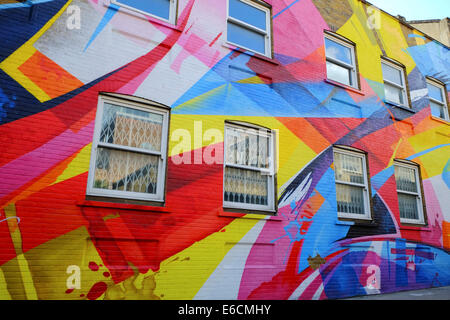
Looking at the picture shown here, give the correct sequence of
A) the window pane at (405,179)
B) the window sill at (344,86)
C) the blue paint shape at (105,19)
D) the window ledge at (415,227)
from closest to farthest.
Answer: the blue paint shape at (105,19)
the window sill at (344,86)
the window ledge at (415,227)
the window pane at (405,179)

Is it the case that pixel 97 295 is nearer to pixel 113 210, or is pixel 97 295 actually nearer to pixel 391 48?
pixel 113 210

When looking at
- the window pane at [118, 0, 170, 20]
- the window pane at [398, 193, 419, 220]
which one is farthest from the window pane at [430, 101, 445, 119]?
the window pane at [118, 0, 170, 20]

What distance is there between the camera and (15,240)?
4.84 m

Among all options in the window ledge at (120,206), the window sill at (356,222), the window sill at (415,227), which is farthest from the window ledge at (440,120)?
the window ledge at (120,206)

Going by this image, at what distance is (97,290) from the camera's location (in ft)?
16.9

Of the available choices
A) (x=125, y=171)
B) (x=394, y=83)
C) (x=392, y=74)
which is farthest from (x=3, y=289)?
(x=392, y=74)

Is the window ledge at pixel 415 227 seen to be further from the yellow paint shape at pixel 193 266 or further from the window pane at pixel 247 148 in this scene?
the yellow paint shape at pixel 193 266

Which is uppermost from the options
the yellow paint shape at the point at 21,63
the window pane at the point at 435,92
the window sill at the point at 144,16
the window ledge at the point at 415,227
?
the window pane at the point at 435,92

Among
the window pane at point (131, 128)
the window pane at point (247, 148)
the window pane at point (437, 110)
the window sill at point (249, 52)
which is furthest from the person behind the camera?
the window pane at point (437, 110)

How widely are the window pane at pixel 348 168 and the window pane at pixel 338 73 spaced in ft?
7.56

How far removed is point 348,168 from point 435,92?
6213 millimetres

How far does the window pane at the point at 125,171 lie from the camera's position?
5758 mm

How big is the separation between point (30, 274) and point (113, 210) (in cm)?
148

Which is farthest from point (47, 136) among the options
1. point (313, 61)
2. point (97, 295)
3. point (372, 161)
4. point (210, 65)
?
point (372, 161)
